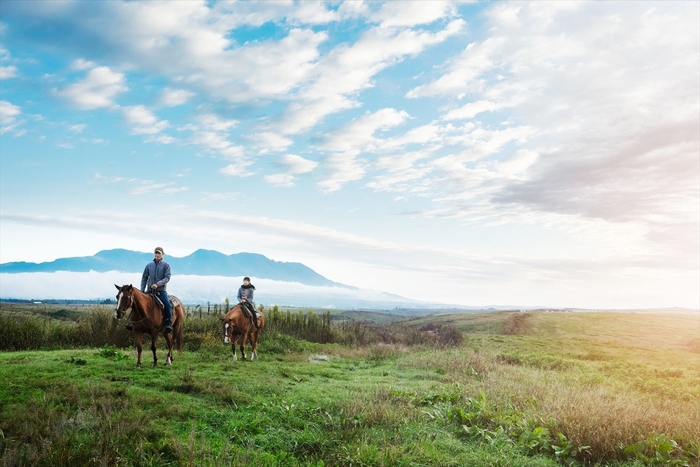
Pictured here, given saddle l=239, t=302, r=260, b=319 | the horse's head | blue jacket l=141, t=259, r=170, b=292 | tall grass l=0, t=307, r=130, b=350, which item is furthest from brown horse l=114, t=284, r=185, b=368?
tall grass l=0, t=307, r=130, b=350

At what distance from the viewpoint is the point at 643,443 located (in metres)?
7.62

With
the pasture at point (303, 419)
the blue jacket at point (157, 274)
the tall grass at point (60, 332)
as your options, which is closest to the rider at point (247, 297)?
the pasture at point (303, 419)

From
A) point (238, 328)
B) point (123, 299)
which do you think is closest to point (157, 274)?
point (123, 299)

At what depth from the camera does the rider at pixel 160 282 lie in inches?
553

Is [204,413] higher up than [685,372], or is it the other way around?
[204,413]

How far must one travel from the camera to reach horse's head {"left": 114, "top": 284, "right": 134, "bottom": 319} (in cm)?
1238

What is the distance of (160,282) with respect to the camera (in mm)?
13898

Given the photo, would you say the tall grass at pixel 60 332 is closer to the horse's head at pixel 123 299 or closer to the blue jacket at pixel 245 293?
the blue jacket at pixel 245 293

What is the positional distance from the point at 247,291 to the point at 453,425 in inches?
458

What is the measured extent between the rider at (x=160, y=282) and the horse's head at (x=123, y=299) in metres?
1.25

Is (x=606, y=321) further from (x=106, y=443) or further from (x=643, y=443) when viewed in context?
(x=106, y=443)

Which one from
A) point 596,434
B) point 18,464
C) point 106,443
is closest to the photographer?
point 18,464

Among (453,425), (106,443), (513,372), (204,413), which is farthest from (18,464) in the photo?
(513,372)

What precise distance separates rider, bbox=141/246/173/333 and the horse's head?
1250 mm
